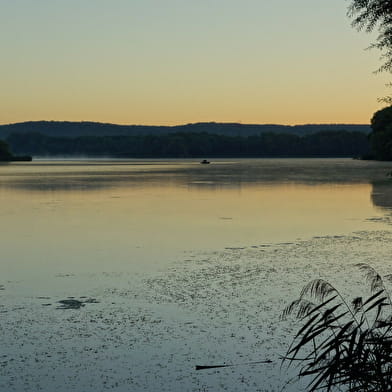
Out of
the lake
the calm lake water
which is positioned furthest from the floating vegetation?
the calm lake water

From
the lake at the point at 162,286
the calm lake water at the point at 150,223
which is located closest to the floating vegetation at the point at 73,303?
the lake at the point at 162,286

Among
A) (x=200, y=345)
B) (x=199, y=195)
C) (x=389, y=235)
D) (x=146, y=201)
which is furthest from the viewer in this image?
(x=199, y=195)

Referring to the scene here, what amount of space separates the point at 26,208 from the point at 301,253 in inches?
604

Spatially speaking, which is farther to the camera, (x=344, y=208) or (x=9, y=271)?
(x=344, y=208)

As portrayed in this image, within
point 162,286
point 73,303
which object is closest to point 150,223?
point 162,286

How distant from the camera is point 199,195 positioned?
35125 mm

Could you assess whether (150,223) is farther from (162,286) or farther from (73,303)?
(73,303)

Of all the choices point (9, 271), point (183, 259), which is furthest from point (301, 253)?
point (9, 271)

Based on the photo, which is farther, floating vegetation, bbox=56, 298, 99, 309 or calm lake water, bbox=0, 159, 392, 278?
calm lake water, bbox=0, 159, 392, 278

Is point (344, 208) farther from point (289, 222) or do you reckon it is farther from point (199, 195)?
point (199, 195)

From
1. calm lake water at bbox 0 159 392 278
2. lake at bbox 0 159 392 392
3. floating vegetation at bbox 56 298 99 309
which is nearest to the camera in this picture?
lake at bbox 0 159 392 392

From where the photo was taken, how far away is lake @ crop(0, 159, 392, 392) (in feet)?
24.8

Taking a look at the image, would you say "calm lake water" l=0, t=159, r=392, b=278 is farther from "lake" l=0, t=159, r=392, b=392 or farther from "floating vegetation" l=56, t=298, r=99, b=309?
"floating vegetation" l=56, t=298, r=99, b=309

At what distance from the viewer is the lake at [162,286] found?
298 inches
